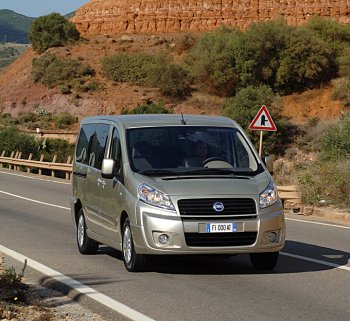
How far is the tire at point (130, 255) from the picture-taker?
11.2 m

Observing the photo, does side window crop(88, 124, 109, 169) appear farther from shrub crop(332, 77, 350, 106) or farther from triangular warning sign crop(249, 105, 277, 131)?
shrub crop(332, 77, 350, 106)

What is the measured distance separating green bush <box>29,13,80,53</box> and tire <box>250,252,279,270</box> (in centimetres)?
9160

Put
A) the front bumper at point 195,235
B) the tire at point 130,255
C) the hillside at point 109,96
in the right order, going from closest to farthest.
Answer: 1. the front bumper at point 195,235
2. the tire at point 130,255
3. the hillside at point 109,96

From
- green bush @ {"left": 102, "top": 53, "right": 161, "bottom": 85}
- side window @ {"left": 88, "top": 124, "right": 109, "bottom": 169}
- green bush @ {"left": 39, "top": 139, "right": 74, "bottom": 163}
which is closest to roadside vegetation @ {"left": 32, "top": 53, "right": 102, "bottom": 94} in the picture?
green bush @ {"left": 102, "top": 53, "right": 161, "bottom": 85}

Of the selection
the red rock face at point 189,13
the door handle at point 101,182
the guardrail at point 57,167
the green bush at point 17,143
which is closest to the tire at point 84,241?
the door handle at point 101,182

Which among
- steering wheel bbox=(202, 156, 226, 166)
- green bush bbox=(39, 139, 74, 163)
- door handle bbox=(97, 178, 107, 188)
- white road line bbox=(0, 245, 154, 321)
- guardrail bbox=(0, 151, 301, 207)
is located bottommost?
green bush bbox=(39, 139, 74, 163)

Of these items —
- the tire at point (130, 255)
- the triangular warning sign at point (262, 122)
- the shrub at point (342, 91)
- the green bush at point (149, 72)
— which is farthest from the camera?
the green bush at point (149, 72)

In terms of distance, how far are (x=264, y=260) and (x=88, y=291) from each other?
2.57 m

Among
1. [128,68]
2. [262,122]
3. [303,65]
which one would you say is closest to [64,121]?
[128,68]

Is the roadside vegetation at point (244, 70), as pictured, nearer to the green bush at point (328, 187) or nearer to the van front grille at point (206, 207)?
the green bush at point (328, 187)

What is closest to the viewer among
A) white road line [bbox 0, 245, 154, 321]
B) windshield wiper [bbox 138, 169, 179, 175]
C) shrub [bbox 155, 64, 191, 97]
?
white road line [bbox 0, 245, 154, 321]

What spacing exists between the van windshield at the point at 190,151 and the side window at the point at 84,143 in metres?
1.72

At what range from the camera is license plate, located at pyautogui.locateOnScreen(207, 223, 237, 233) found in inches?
420

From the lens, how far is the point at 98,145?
1306 cm
